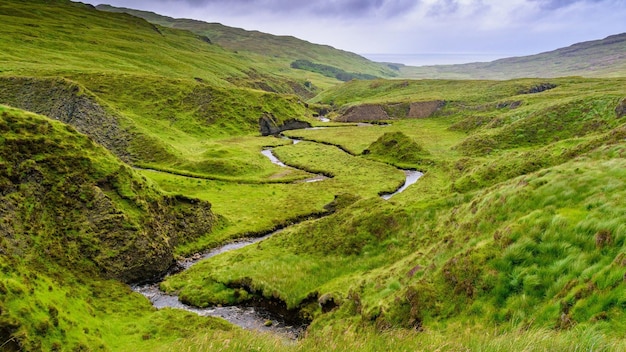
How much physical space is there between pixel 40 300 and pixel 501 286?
23806 millimetres

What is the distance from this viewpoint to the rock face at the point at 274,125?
148 metres

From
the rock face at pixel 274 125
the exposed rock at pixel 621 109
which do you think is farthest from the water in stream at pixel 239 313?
the rock face at pixel 274 125

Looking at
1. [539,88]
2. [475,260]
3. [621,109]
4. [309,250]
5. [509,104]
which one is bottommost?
[309,250]

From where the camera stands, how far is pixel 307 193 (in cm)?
7000

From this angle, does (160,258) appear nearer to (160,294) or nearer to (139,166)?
(160,294)

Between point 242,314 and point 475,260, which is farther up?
point 475,260

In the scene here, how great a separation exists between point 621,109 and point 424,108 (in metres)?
95.0

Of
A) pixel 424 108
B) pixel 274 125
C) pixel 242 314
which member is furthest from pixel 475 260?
pixel 424 108

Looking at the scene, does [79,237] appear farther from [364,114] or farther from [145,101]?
[364,114]

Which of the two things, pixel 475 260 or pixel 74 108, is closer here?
pixel 475 260

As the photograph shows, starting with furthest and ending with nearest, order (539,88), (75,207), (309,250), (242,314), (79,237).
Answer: (539,88), (75,207), (309,250), (79,237), (242,314)

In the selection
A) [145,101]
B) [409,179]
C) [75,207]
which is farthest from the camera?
[145,101]

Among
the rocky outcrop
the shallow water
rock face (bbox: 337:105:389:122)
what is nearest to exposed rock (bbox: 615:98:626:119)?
the shallow water

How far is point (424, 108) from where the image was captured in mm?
170500
